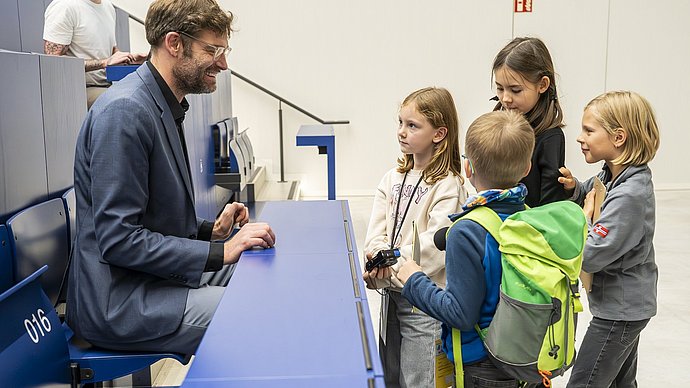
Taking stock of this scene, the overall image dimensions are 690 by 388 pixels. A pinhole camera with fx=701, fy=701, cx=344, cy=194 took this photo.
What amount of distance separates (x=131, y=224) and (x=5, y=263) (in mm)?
405

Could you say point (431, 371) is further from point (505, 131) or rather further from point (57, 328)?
point (57, 328)

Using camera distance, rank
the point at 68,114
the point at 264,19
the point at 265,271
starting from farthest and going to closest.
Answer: the point at 264,19
the point at 68,114
the point at 265,271

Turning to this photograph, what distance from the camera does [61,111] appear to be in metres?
2.61

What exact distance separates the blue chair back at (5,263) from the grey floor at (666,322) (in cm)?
130

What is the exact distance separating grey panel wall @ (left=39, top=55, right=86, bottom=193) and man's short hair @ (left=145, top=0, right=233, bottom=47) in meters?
0.52

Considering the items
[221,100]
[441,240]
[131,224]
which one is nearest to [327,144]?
[221,100]

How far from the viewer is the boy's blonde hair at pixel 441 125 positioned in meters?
2.30

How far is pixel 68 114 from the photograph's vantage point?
2688 mm

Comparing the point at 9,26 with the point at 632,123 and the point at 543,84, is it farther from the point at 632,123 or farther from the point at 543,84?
the point at 632,123

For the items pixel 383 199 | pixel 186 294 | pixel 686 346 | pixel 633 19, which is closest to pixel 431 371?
pixel 383 199

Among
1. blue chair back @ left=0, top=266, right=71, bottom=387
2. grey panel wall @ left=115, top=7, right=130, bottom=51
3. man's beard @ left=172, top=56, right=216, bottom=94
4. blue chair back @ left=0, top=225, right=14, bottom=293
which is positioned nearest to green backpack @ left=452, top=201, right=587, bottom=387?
man's beard @ left=172, top=56, right=216, bottom=94

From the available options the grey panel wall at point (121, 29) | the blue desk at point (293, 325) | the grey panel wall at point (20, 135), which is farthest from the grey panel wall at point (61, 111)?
the grey panel wall at point (121, 29)

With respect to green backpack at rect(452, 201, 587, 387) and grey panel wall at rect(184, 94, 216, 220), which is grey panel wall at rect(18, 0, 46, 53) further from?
green backpack at rect(452, 201, 587, 387)

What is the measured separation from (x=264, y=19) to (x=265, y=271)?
254 inches
